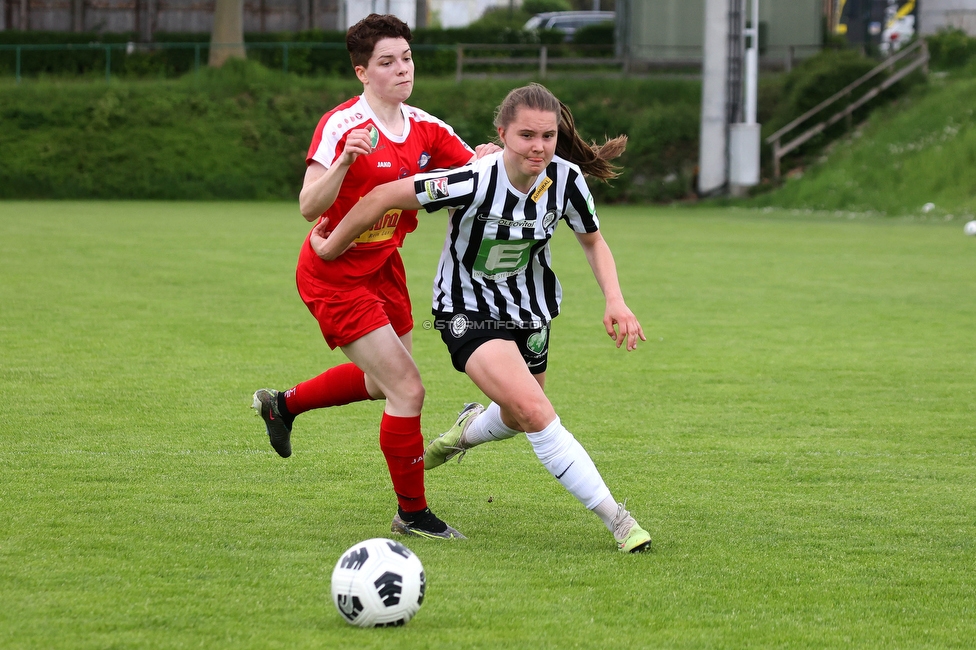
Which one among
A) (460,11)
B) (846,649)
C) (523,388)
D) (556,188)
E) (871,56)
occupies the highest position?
(460,11)

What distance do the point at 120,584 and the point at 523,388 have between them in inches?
60.3

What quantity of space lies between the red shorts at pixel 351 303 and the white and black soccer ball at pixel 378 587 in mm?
1191

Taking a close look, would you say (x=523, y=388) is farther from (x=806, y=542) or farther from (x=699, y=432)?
(x=699, y=432)

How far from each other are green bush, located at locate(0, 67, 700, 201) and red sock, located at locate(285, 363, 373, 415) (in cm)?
2564

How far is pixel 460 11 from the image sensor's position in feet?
199

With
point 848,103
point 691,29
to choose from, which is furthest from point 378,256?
point 691,29

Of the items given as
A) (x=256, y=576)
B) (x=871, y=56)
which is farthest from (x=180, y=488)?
(x=871, y=56)

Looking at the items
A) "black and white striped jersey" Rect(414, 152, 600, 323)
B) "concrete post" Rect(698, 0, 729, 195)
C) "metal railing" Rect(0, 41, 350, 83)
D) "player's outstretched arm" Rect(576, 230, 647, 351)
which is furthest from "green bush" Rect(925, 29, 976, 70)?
"black and white striped jersey" Rect(414, 152, 600, 323)

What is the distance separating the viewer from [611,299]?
180 inches

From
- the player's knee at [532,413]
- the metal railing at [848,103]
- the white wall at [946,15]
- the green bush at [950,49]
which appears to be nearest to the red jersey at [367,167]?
the player's knee at [532,413]

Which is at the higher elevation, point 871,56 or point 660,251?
point 871,56

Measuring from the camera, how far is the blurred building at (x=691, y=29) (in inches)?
1336

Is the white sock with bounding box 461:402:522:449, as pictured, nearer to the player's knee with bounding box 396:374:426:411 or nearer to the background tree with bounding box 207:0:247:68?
the player's knee with bounding box 396:374:426:411

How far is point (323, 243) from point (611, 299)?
113 cm
